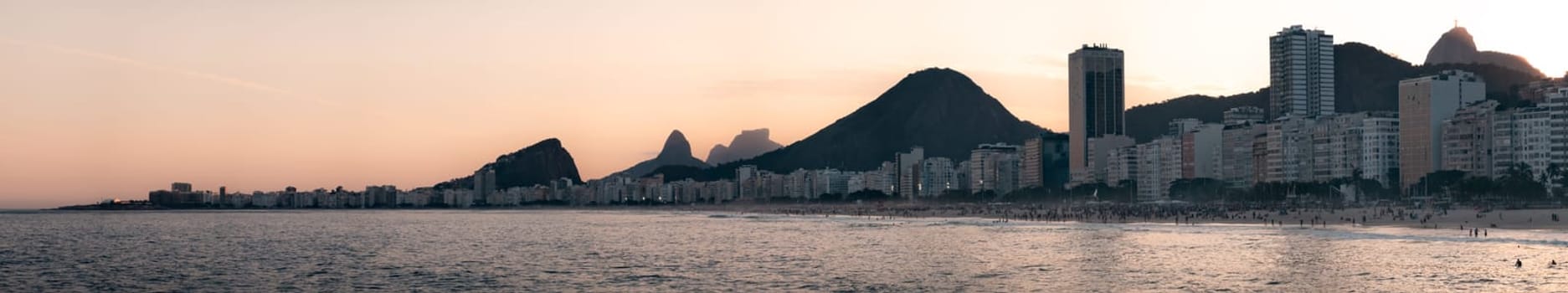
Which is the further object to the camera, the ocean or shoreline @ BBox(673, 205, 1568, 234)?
shoreline @ BBox(673, 205, 1568, 234)

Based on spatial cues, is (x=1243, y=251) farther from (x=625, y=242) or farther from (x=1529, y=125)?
(x=1529, y=125)

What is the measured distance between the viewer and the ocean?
59188 millimetres

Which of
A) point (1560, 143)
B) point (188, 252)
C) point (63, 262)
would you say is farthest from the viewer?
point (1560, 143)

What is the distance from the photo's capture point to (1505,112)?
196250 mm

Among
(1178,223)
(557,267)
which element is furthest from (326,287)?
(1178,223)

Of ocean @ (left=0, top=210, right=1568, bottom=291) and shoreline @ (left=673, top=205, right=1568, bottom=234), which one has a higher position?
shoreline @ (left=673, top=205, right=1568, bottom=234)

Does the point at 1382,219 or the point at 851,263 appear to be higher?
the point at 1382,219

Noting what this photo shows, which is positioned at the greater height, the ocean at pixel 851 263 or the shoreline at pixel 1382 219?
the shoreline at pixel 1382 219

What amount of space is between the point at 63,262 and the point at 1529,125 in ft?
591

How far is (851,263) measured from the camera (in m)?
74.6

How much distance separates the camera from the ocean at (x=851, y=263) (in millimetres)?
59188

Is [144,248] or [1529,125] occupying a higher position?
[1529,125]

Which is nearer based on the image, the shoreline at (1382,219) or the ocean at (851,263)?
the ocean at (851,263)

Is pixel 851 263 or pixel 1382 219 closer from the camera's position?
pixel 851 263
